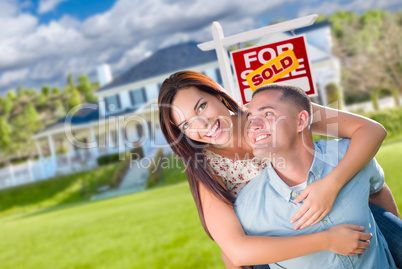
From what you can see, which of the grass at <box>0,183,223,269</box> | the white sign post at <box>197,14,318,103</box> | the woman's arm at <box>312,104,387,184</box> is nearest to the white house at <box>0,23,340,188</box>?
the grass at <box>0,183,223,269</box>

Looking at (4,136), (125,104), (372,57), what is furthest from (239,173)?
(4,136)

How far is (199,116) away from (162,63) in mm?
19434

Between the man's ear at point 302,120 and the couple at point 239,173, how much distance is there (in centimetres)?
3

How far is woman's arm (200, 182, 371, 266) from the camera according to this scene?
1266 millimetres

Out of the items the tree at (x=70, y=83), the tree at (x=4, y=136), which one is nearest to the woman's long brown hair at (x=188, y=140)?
the tree at (x=4, y=136)

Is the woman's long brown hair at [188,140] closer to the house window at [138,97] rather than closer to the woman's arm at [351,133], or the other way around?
the woman's arm at [351,133]

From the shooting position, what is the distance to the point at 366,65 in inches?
929

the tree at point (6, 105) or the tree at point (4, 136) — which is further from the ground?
the tree at point (6, 105)

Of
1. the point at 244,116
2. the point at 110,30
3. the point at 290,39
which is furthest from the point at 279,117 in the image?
the point at 110,30

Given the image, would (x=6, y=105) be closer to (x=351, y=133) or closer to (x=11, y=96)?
(x=11, y=96)

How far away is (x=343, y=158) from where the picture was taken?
1354mm

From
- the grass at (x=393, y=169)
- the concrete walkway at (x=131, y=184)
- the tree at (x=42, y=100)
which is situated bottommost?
the concrete walkway at (x=131, y=184)

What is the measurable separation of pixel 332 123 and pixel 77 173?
1666 centimetres

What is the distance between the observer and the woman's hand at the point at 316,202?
129 cm
